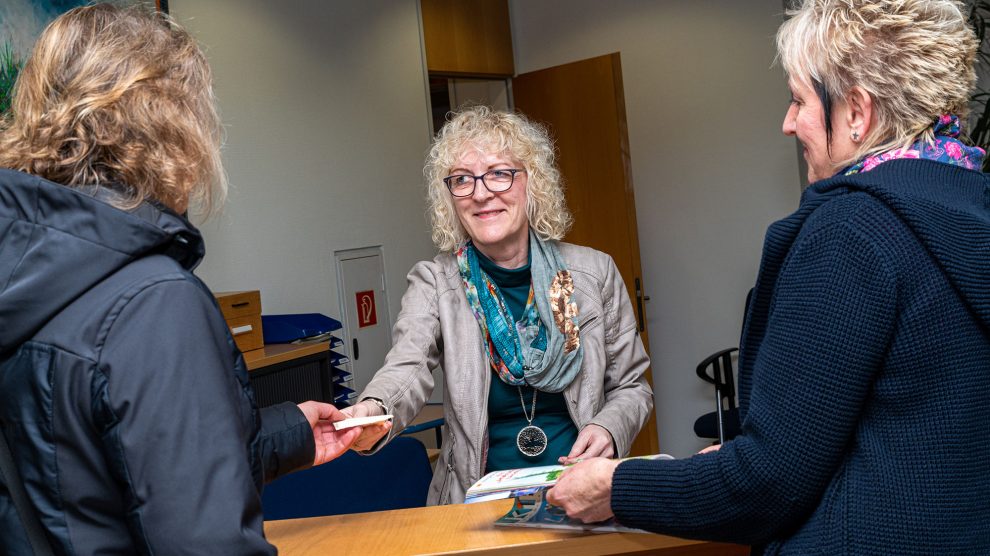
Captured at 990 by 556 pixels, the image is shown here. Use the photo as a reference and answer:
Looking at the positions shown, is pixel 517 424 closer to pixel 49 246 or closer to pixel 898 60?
pixel 898 60

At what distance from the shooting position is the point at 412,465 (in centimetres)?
250

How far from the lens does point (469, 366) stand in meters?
2.18

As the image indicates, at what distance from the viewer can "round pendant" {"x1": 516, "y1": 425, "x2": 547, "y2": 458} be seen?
7.08ft

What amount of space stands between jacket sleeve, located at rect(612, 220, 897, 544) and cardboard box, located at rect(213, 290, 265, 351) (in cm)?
228

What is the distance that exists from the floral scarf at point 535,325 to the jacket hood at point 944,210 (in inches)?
40.6

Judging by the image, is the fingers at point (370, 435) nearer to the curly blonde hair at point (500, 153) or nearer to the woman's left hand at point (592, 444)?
Answer: the woman's left hand at point (592, 444)

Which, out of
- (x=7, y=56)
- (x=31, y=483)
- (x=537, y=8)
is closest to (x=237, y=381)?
(x=31, y=483)

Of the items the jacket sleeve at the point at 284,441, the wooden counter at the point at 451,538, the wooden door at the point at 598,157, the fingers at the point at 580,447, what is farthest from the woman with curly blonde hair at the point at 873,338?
the wooden door at the point at 598,157

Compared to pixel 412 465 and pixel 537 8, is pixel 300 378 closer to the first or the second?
pixel 412 465

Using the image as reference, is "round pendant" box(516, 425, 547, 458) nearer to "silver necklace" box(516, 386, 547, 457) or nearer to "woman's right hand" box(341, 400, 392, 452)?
"silver necklace" box(516, 386, 547, 457)

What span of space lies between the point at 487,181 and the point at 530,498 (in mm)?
934

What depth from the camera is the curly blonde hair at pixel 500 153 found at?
2369 millimetres

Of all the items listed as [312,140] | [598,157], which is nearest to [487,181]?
[312,140]

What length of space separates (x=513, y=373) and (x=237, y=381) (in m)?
1.15
